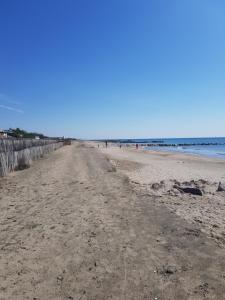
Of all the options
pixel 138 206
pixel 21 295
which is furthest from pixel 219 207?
pixel 21 295

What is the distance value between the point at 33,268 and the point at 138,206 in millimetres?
5062

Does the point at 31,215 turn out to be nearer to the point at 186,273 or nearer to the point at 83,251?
the point at 83,251

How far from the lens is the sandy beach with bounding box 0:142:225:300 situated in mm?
4664

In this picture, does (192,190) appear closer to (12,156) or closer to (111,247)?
(111,247)

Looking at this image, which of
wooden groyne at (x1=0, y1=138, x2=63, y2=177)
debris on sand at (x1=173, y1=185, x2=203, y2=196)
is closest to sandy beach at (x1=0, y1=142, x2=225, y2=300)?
debris on sand at (x1=173, y1=185, x2=203, y2=196)

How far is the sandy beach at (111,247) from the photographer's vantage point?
466 cm

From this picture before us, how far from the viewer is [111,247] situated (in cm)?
632

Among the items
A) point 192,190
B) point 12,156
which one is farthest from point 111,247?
Answer: point 12,156

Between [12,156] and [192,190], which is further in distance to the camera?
[12,156]

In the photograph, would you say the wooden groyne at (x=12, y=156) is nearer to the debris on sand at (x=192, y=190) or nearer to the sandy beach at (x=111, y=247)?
the sandy beach at (x=111, y=247)

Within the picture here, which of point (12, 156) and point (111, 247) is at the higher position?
point (12, 156)

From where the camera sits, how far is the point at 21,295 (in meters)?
4.48

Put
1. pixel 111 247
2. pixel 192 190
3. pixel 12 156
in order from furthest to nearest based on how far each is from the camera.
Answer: pixel 12 156 → pixel 192 190 → pixel 111 247

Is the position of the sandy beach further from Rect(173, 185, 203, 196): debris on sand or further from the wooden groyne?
the wooden groyne
